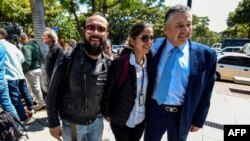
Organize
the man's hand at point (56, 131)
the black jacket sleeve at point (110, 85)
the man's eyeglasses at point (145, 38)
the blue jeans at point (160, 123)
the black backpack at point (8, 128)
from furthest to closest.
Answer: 1. the black backpack at point (8, 128)
2. the blue jeans at point (160, 123)
3. the man's eyeglasses at point (145, 38)
4. the black jacket sleeve at point (110, 85)
5. the man's hand at point (56, 131)

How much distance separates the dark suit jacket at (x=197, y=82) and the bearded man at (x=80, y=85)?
24.7 inches

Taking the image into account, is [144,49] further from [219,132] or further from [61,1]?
[61,1]

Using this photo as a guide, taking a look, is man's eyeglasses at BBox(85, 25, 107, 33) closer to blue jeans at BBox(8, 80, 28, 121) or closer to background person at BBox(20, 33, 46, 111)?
blue jeans at BBox(8, 80, 28, 121)

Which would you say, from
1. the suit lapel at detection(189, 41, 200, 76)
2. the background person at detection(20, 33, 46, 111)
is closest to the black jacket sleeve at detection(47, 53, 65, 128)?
the suit lapel at detection(189, 41, 200, 76)

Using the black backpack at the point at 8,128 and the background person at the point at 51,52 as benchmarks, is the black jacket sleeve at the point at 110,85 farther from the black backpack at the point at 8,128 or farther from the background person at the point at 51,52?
the background person at the point at 51,52

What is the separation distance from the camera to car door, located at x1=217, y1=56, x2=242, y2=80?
1382cm

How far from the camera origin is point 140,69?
106 inches

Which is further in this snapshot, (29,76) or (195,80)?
(29,76)

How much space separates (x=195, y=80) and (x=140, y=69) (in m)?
0.54

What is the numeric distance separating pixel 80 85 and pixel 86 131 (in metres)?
0.46

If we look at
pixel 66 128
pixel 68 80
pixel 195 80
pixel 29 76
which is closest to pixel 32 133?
pixel 29 76

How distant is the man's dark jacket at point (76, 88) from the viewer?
2.28 metres

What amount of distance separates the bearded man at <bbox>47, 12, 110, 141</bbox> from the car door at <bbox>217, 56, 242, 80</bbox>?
12695 millimetres

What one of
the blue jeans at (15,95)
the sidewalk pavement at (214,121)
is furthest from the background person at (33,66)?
the blue jeans at (15,95)
